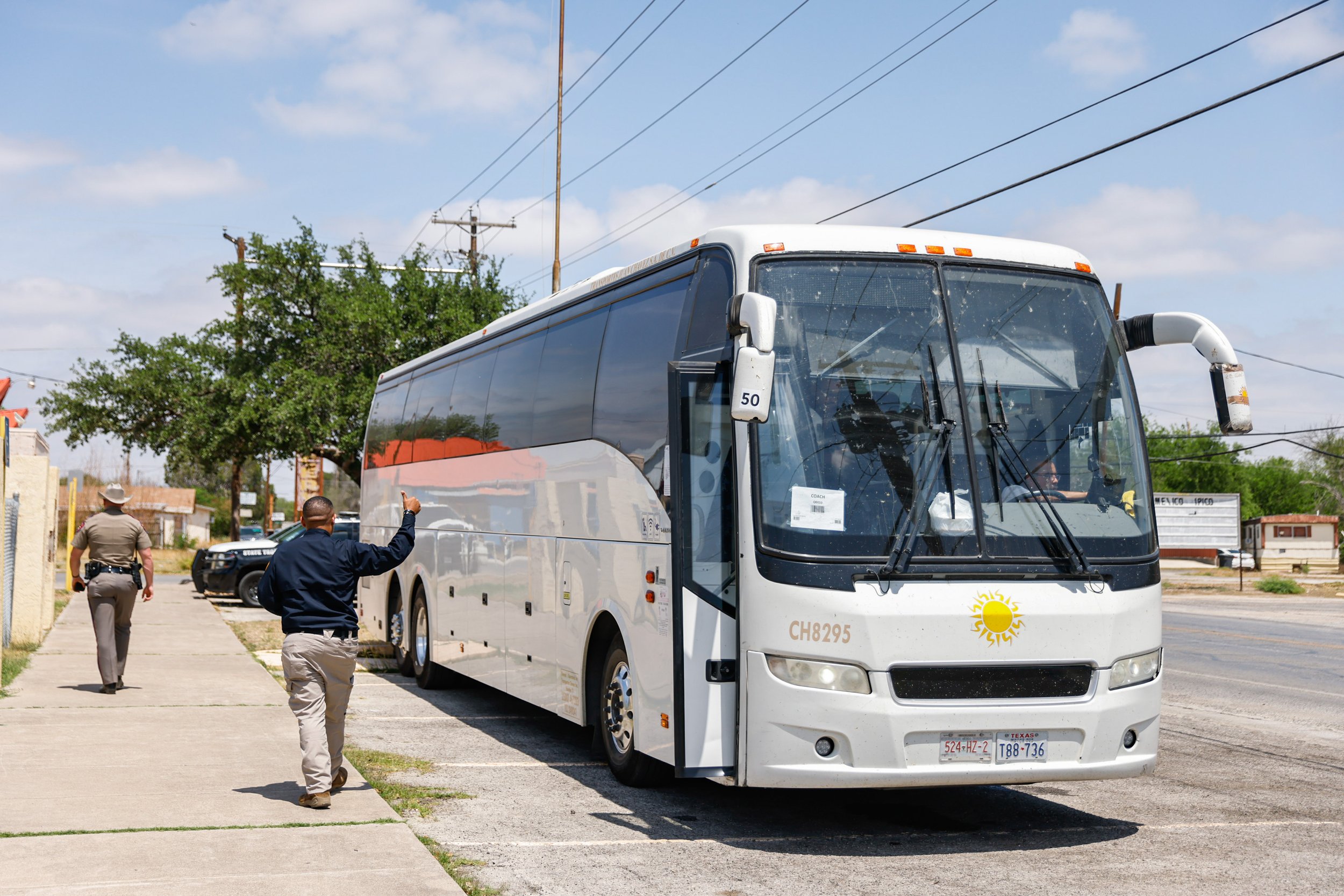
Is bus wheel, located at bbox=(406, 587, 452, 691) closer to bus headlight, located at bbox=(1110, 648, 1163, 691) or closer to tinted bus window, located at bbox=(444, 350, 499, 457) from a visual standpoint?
tinted bus window, located at bbox=(444, 350, 499, 457)

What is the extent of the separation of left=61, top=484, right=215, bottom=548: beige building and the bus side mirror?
53.0m

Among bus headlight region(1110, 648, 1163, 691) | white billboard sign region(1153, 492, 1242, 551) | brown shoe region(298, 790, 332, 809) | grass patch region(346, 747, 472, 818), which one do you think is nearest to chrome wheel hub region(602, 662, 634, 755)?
grass patch region(346, 747, 472, 818)

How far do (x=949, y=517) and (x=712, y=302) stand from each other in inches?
74.8

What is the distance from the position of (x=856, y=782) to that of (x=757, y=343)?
2.30 metres

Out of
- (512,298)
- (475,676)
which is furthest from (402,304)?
(475,676)

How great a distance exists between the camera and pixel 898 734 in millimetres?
6867

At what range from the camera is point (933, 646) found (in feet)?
22.7

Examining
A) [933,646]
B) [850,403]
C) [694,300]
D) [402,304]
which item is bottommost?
[933,646]

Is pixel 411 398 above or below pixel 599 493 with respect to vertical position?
above

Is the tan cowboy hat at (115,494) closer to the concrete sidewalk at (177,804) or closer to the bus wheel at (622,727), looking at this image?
the concrete sidewalk at (177,804)

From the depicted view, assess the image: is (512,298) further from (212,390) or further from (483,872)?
(483,872)

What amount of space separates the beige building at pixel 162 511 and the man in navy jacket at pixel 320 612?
1997 inches

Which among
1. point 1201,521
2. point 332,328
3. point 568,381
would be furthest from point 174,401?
point 1201,521

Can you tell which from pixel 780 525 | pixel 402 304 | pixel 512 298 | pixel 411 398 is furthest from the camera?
pixel 512 298
